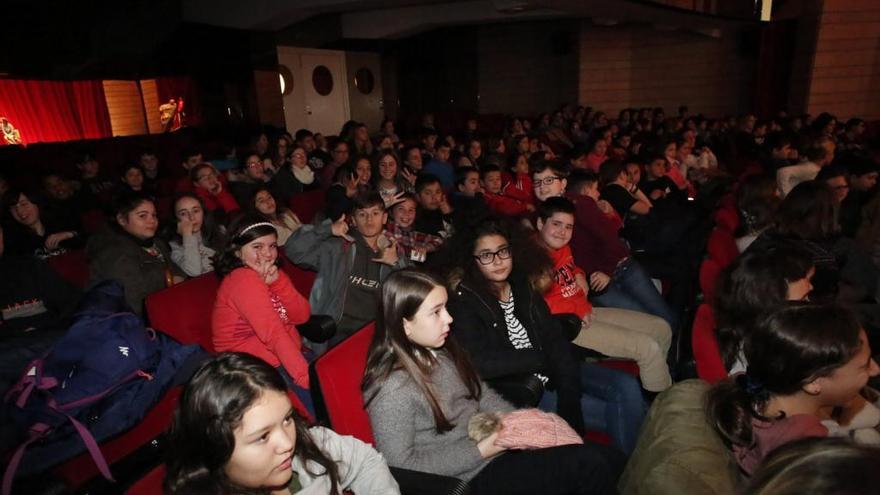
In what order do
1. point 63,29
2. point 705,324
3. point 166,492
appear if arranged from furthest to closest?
point 63,29 → point 705,324 → point 166,492

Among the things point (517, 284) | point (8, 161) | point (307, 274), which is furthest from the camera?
point (8, 161)

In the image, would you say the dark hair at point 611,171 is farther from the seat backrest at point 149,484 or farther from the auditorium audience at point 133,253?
the seat backrest at point 149,484

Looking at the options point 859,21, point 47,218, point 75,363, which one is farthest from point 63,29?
point 859,21

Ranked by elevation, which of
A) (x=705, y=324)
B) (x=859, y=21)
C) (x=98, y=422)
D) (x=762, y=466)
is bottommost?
(x=98, y=422)

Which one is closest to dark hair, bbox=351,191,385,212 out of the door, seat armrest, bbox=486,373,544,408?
seat armrest, bbox=486,373,544,408

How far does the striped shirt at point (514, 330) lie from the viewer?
2299 mm

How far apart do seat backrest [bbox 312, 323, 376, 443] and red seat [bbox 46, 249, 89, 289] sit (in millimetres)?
2033

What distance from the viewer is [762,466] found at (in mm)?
878

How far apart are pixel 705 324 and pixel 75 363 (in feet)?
7.48

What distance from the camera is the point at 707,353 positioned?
1831mm

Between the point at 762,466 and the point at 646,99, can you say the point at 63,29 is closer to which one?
the point at 762,466

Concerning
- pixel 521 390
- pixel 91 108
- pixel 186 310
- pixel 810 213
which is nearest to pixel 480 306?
pixel 521 390

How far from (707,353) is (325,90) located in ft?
35.8

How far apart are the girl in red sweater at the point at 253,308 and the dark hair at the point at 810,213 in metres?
2.65
